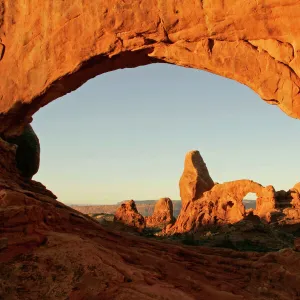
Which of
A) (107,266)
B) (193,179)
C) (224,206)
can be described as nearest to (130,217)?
(224,206)

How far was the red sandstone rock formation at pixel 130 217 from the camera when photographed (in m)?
30.1

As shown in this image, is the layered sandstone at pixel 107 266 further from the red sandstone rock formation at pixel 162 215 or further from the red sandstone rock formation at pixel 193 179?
the red sandstone rock formation at pixel 162 215

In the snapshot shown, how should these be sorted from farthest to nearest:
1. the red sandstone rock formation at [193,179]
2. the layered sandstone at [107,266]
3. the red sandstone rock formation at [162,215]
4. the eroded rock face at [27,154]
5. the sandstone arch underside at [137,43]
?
the red sandstone rock formation at [162,215]
the red sandstone rock formation at [193,179]
the eroded rock face at [27,154]
the sandstone arch underside at [137,43]
the layered sandstone at [107,266]

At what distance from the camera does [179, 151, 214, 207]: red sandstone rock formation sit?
147 feet

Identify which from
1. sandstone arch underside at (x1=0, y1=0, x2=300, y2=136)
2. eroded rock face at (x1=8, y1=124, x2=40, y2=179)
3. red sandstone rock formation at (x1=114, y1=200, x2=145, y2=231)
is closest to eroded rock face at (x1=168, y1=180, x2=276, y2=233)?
red sandstone rock formation at (x1=114, y1=200, x2=145, y2=231)

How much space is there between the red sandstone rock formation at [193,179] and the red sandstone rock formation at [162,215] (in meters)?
3.97

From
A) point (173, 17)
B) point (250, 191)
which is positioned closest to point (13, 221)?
point (173, 17)

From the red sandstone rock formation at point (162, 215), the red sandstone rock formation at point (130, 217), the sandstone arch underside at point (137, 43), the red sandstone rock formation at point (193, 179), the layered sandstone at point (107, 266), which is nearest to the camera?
the layered sandstone at point (107, 266)

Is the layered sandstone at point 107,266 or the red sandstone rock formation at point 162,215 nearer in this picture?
the layered sandstone at point 107,266

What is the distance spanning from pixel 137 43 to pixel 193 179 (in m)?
35.7

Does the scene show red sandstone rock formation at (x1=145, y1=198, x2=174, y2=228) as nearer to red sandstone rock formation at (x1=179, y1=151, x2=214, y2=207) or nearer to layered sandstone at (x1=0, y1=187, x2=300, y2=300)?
red sandstone rock formation at (x1=179, y1=151, x2=214, y2=207)

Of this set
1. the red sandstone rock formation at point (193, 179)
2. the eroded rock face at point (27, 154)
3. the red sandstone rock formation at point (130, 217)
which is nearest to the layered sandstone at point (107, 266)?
the eroded rock face at point (27, 154)

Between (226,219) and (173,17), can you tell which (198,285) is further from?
(226,219)

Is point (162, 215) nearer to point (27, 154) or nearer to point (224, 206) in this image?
point (224, 206)
